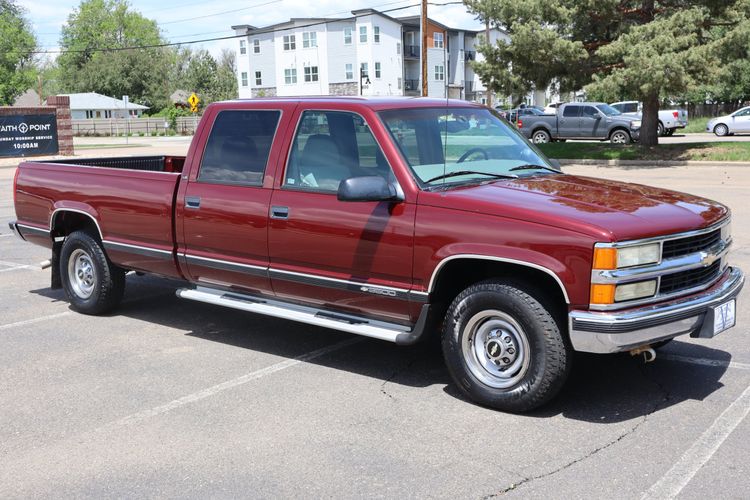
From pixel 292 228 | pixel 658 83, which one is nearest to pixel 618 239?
pixel 292 228

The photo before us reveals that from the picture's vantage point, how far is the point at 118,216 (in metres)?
6.96

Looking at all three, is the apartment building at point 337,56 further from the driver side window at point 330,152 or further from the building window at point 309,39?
the driver side window at point 330,152

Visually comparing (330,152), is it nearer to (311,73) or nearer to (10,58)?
(311,73)

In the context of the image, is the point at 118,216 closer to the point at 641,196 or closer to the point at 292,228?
the point at 292,228

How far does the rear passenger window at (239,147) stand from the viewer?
6.08m

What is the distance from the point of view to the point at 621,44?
2419 centimetres

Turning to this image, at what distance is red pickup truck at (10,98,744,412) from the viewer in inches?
182

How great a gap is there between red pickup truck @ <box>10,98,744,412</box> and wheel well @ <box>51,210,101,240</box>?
361 mm

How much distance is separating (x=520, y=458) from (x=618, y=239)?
1295 millimetres

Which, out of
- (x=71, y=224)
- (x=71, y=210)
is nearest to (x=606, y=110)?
(x=71, y=224)

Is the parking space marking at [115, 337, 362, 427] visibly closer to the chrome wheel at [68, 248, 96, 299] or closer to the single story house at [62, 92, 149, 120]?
the chrome wheel at [68, 248, 96, 299]

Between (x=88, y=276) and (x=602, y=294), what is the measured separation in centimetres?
501

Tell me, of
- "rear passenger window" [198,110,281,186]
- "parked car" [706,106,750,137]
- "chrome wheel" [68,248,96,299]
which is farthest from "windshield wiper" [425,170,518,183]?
"parked car" [706,106,750,137]

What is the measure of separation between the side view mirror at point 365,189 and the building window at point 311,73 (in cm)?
7142
